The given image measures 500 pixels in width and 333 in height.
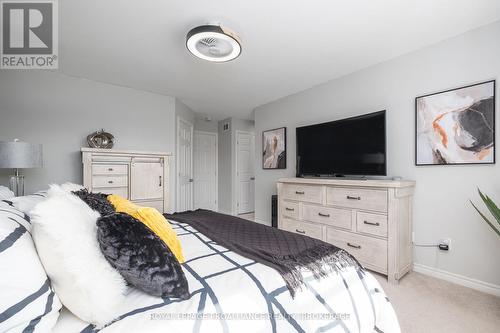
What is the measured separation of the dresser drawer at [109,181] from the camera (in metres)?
2.73

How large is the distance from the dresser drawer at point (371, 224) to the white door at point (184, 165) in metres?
3.03

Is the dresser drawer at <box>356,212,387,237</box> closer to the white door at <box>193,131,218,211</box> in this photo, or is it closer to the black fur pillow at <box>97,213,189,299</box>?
the black fur pillow at <box>97,213,189,299</box>

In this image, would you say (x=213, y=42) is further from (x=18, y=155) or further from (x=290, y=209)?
(x=290, y=209)

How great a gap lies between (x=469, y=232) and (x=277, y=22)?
262 centimetres

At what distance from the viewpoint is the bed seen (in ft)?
2.35

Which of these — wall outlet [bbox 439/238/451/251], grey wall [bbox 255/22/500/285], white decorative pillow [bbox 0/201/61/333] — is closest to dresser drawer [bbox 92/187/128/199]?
white decorative pillow [bbox 0/201/61/333]

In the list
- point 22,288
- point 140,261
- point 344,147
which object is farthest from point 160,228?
point 344,147

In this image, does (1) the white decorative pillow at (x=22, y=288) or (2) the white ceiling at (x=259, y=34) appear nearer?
(1) the white decorative pillow at (x=22, y=288)

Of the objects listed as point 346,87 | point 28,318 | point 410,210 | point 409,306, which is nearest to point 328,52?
point 346,87

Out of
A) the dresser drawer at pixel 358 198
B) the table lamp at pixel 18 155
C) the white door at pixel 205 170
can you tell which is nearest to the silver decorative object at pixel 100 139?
the table lamp at pixel 18 155

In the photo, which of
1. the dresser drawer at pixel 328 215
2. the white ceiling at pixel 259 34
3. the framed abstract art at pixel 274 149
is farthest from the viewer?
the framed abstract art at pixel 274 149

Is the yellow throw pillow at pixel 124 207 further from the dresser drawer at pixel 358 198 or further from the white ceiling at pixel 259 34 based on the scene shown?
the dresser drawer at pixel 358 198

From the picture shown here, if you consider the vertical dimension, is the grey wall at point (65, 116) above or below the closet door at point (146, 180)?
above

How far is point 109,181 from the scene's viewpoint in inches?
110
